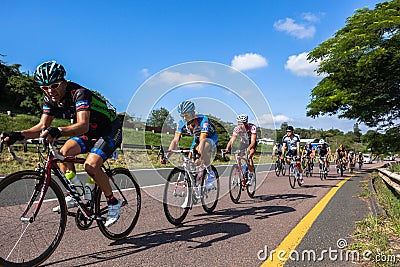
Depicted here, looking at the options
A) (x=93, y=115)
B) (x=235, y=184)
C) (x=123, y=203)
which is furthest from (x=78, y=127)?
(x=235, y=184)

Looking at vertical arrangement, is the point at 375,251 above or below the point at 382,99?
below

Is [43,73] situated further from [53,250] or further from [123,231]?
[123,231]

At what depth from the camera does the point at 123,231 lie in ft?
13.8

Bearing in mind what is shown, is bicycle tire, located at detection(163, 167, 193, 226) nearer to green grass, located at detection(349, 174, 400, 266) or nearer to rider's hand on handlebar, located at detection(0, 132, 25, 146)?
rider's hand on handlebar, located at detection(0, 132, 25, 146)

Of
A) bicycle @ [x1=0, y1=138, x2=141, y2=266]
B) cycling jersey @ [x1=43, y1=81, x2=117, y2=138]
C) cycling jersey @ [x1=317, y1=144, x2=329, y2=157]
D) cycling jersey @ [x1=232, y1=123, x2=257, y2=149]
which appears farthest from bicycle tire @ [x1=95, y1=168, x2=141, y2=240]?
cycling jersey @ [x1=317, y1=144, x2=329, y2=157]

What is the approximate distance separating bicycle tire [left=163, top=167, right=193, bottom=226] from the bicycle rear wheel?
1736 millimetres

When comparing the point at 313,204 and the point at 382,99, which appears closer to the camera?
the point at 313,204

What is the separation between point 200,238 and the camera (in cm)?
411

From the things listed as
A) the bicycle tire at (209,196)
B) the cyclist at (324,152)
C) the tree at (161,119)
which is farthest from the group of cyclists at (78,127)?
the cyclist at (324,152)

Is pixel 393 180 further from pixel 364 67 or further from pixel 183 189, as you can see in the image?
pixel 364 67

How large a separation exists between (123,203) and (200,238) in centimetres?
112

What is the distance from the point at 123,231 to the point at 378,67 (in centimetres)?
1600

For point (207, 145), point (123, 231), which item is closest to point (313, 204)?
point (207, 145)

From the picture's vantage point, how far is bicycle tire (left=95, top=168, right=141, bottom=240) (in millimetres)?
3959
